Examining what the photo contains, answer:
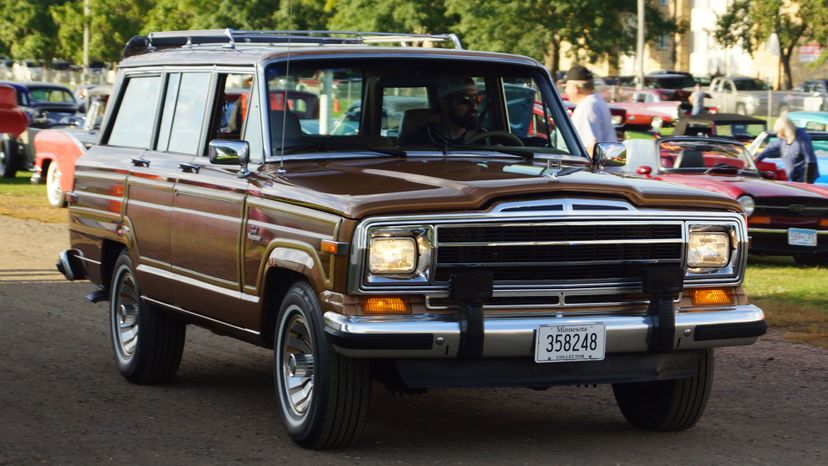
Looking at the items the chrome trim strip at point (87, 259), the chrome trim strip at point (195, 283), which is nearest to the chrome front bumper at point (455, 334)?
the chrome trim strip at point (195, 283)

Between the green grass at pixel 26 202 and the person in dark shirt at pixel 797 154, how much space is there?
10.1 m

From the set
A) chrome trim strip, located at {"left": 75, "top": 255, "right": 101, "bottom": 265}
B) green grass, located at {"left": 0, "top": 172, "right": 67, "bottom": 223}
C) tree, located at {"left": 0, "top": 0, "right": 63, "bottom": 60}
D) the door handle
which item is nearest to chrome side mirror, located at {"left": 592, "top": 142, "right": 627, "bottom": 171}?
the door handle

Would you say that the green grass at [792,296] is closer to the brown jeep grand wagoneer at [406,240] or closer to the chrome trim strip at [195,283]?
the brown jeep grand wagoneer at [406,240]

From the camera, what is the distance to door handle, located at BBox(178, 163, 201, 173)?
8070 mm

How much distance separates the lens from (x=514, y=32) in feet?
200

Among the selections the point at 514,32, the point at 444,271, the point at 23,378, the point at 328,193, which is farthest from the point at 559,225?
the point at 514,32

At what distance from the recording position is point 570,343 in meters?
6.44

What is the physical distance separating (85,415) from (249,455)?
1387mm

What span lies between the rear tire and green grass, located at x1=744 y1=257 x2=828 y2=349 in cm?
1581

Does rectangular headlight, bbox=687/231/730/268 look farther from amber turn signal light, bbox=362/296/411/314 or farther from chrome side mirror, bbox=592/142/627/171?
amber turn signal light, bbox=362/296/411/314

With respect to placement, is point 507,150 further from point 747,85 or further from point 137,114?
point 747,85

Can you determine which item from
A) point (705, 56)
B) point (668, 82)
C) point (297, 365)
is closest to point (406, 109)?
point (297, 365)

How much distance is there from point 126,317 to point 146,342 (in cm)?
46

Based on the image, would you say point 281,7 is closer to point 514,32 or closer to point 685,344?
point 514,32
